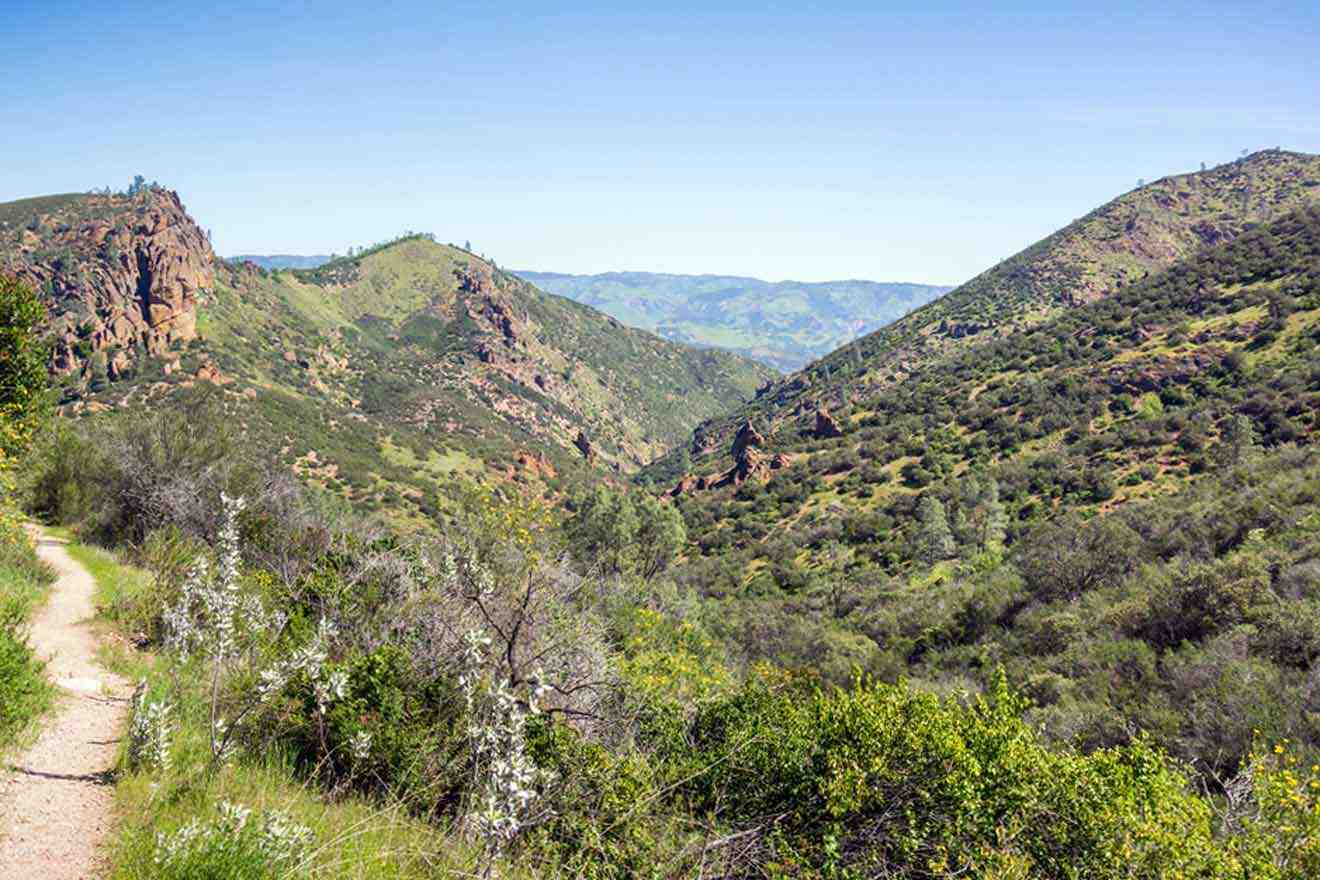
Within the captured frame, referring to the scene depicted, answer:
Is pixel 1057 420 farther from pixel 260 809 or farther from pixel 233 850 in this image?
pixel 233 850

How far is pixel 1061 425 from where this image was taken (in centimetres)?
5250

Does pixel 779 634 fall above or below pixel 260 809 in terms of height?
below

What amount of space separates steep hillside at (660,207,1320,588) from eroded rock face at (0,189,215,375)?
81.7m

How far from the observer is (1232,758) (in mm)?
12047

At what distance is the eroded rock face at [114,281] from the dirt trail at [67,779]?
101928 millimetres

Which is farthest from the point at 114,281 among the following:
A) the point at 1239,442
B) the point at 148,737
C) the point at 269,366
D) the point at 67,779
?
the point at 1239,442

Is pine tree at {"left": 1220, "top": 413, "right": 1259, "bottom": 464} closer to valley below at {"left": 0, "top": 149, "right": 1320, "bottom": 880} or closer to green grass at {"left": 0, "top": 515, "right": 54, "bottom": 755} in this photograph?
valley below at {"left": 0, "top": 149, "right": 1320, "bottom": 880}

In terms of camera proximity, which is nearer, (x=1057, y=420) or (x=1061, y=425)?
(x=1061, y=425)

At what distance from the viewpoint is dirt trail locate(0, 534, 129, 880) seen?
4430 mm

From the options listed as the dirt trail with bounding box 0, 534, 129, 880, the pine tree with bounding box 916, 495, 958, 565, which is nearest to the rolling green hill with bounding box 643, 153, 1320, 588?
the pine tree with bounding box 916, 495, 958, 565

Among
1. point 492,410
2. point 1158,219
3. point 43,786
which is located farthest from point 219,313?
point 1158,219

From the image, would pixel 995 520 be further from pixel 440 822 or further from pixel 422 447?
pixel 422 447

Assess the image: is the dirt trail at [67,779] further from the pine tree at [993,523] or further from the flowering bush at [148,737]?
the pine tree at [993,523]

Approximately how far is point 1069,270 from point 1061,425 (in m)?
72.2
